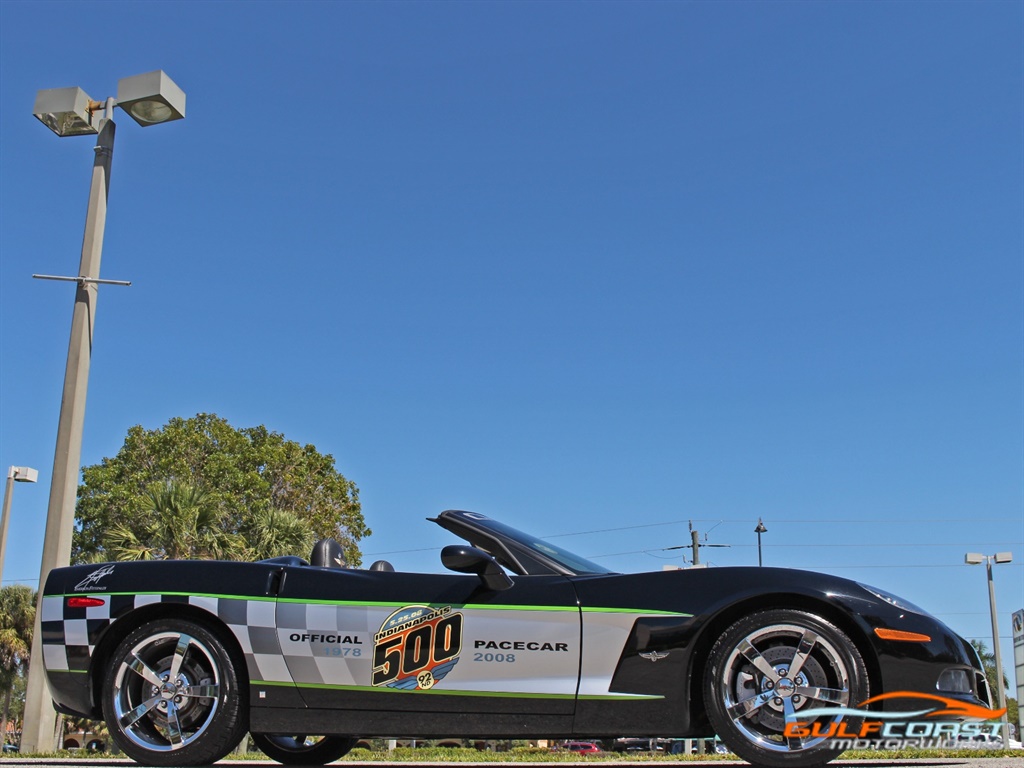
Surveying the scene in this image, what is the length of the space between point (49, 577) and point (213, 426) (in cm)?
2704

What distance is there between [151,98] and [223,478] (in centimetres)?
1997

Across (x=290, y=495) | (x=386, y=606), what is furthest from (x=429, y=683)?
(x=290, y=495)

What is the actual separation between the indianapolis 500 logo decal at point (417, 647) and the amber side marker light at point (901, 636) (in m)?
1.68

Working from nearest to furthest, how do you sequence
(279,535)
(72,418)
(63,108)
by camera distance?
(72,418) < (63,108) < (279,535)

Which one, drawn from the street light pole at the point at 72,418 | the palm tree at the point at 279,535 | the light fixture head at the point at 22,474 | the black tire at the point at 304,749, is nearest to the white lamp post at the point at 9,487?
the light fixture head at the point at 22,474

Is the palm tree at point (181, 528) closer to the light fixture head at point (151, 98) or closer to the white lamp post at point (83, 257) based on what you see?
the white lamp post at point (83, 257)

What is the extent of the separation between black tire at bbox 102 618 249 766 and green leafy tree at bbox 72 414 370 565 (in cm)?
2362

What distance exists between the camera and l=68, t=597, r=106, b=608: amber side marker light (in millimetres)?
4559

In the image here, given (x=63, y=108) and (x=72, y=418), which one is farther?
(x=63, y=108)

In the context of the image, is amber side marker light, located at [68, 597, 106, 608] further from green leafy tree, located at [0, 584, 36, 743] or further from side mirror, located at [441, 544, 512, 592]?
green leafy tree, located at [0, 584, 36, 743]

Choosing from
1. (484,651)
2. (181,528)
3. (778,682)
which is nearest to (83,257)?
(181,528)

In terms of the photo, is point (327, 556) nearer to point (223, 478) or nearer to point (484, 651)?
point (484, 651)

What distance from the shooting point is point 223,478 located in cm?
2952

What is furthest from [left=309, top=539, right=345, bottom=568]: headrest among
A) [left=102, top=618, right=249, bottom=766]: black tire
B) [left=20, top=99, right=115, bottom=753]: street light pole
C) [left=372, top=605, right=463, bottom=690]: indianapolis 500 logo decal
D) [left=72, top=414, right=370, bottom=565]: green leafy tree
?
[left=72, top=414, right=370, bottom=565]: green leafy tree
